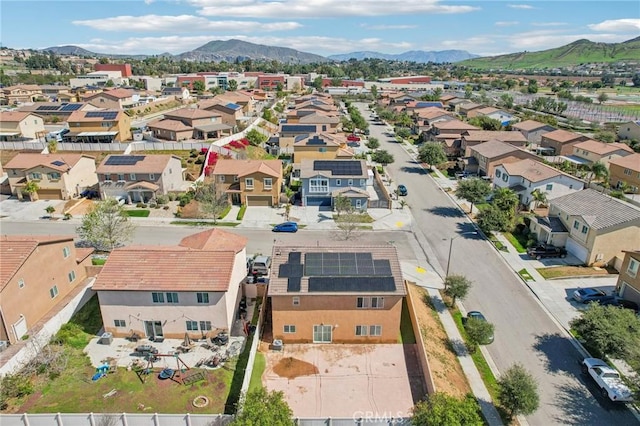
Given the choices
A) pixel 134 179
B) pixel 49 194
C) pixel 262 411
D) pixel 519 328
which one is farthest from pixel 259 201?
pixel 262 411

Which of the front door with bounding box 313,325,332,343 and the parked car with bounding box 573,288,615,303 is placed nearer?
the front door with bounding box 313,325,332,343

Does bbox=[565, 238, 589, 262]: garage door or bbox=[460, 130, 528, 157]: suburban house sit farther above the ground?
bbox=[460, 130, 528, 157]: suburban house

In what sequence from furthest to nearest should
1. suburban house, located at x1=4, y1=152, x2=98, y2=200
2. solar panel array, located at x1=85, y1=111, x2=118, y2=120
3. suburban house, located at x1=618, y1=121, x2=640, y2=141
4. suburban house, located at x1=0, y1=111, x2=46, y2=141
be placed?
1. suburban house, located at x1=618, y1=121, x2=640, y2=141
2. suburban house, located at x1=0, y1=111, x2=46, y2=141
3. solar panel array, located at x1=85, y1=111, x2=118, y2=120
4. suburban house, located at x1=4, y1=152, x2=98, y2=200

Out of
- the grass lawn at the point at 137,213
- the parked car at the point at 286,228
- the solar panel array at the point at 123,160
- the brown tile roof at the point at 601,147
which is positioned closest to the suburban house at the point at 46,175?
the solar panel array at the point at 123,160

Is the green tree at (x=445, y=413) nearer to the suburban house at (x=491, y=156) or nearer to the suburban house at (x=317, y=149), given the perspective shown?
the suburban house at (x=491, y=156)

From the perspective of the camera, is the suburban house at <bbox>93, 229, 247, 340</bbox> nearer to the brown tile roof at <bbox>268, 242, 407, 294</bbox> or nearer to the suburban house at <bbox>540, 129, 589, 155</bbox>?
the brown tile roof at <bbox>268, 242, 407, 294</bbox>

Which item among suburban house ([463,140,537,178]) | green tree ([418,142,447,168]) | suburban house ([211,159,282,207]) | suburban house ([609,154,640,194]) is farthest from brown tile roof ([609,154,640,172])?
suburban house ([211,159,282,207])

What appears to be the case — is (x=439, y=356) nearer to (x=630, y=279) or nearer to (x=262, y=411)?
(x=262, y=411)
